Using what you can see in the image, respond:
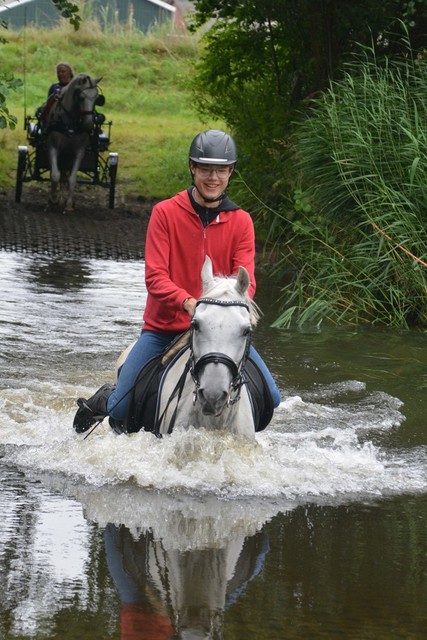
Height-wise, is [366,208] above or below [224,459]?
above

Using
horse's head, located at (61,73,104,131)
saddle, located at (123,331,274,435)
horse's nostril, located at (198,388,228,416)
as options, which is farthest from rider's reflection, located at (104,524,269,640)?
horse's head, located at (61,73,104,131)

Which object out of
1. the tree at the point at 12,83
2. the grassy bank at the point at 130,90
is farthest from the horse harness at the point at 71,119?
the tree at the point at 12,83

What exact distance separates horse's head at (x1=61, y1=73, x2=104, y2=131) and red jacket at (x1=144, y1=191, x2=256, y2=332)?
13.3 m

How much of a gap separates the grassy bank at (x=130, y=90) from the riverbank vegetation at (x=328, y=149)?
4.7 inches

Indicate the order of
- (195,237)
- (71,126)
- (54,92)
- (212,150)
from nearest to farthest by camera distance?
1. (212,150)
2. (195,237)
3. (71,126)
4. (54,92)

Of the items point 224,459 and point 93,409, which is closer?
point 224,459

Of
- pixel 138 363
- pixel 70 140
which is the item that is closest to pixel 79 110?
pixel 70 140

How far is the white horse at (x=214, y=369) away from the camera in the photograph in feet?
18.7

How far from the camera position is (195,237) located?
6332mm

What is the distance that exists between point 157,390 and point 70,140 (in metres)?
13.6

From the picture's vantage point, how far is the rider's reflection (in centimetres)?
457

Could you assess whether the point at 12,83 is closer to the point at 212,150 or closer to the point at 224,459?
the point at 212,150

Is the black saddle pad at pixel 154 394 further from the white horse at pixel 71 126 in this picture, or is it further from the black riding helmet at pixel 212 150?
the white horse at pixel 71 126

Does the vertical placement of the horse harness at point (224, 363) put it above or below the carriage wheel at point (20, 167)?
above
